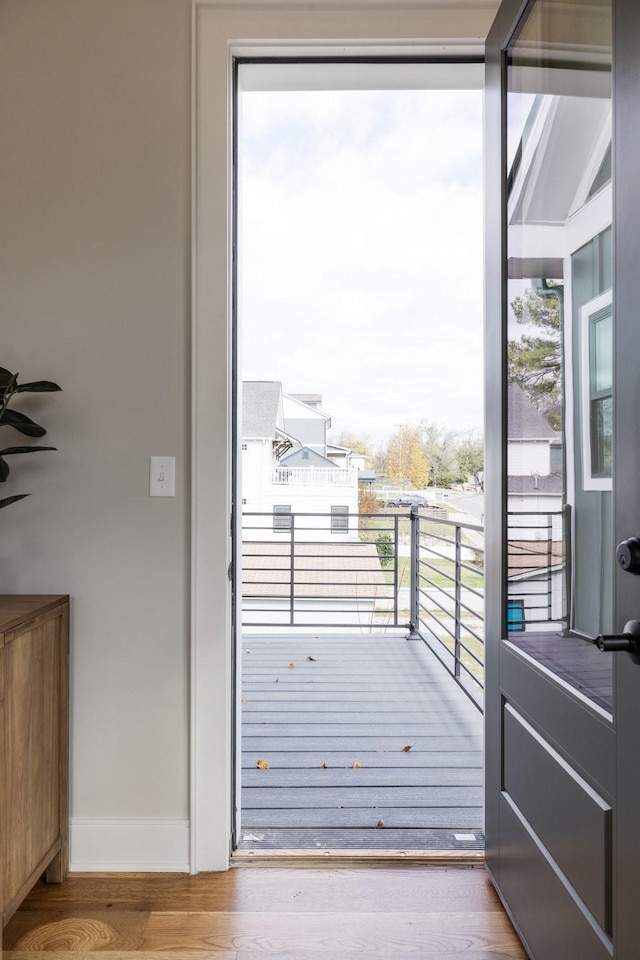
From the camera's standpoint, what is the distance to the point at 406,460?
3.78m

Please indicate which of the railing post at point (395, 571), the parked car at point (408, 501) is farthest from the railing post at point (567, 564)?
the railing post at point (395, 571)

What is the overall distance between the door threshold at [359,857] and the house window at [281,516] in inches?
92.5

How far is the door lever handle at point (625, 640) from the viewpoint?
3.07 ft

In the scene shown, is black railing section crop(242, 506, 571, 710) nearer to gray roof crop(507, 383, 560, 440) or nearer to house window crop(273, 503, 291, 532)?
house window crop(273, 503, 291, 532)

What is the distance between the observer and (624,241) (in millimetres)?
994

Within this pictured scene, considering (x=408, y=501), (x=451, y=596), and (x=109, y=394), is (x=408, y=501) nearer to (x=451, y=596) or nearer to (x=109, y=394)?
(x=451, y=596)

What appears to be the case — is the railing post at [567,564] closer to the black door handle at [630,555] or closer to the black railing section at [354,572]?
the black door handle at [630,555]

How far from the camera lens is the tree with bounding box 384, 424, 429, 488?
3680 millimetres

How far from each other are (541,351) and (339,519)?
2.91 m

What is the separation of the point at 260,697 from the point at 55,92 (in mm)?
2791

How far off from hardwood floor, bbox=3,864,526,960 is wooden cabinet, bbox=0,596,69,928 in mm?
128

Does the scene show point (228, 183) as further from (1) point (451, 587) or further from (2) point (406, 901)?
(1) point (451, 587)

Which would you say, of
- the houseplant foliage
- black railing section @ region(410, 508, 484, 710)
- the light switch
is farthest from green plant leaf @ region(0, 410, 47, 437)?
black railing section @ region(410, 508, 484, 710)

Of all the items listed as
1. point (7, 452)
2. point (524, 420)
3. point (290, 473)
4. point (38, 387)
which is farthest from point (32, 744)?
point (290, 473)
